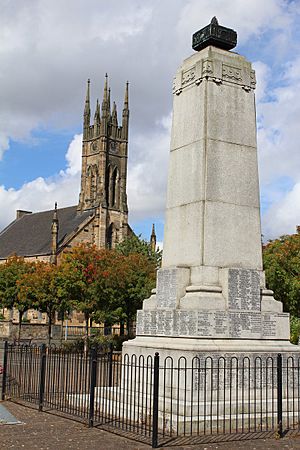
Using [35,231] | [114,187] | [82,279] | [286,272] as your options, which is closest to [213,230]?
[286,272]

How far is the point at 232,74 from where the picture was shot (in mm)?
11969

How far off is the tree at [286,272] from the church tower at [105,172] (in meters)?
43.2

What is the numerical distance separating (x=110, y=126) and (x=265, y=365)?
72.6 meters

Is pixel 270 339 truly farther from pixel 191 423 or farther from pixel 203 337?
pixel 191 423

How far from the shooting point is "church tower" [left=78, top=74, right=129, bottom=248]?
75062mm

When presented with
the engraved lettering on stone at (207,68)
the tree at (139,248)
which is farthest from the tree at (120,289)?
the engraved lettering on stone at (207,68)

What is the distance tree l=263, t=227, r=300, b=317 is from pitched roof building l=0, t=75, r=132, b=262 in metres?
41.7

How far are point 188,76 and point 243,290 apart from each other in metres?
4.40

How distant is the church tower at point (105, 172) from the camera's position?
246 ft

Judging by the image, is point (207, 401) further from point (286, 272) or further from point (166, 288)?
point (286, 272)

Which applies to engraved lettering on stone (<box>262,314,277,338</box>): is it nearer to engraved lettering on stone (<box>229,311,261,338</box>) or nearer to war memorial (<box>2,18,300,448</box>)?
war memorial (<box>2,18,300,448</box>)

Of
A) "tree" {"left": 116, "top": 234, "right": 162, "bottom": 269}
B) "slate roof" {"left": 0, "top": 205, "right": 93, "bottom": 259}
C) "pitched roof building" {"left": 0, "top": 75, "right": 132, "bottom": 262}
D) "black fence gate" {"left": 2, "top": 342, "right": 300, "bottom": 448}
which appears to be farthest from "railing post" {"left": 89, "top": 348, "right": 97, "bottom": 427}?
"slate roof" {"left": 0, "top": 205, "right": 93, "bottom": 259}

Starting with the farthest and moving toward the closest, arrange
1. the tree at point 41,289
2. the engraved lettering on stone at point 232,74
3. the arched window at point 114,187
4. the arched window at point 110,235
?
the arched window at point 114,187 < the arched window at point 110,235 < the tree at point 41,289 < the engraved lettering on stone at point 232,74

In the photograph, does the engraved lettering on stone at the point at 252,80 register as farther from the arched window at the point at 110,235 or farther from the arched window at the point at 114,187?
the arched window at the point at 114,187
